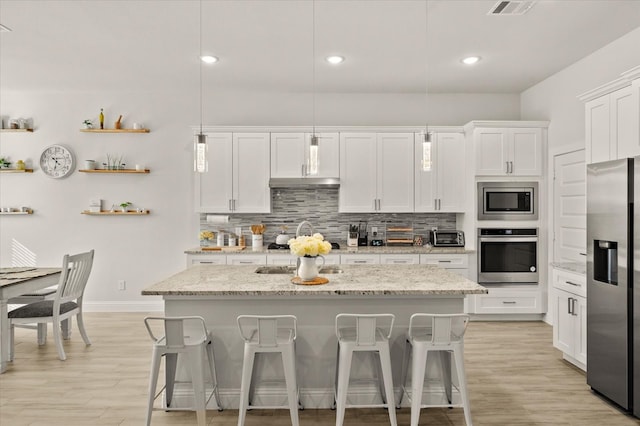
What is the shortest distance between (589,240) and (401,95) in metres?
3.35

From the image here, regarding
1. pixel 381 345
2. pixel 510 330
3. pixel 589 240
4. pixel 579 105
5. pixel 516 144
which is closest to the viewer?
pixel 381 345

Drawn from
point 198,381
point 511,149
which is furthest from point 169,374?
point 511,149

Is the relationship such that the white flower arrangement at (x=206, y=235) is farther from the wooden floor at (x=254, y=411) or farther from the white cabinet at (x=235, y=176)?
the wooden floor at (x=254, y=411)

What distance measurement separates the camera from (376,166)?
548 cm

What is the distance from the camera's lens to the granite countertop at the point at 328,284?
2664 millimetres

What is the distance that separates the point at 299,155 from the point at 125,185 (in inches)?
95.9

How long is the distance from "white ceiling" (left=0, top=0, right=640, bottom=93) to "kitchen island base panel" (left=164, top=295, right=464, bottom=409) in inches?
88.1

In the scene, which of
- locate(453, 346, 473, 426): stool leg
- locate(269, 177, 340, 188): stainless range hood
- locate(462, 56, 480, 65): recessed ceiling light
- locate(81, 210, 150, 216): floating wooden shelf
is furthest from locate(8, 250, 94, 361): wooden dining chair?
locate(462, 56, 480, 65): recessed ceiling light

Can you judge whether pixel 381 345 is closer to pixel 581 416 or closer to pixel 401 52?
pixel 581 416

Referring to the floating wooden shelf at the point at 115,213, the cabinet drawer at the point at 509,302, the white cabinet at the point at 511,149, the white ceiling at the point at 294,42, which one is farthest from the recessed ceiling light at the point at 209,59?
the cabinet drawer at the point at 509,302

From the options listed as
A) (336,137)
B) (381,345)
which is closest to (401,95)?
(336,137)

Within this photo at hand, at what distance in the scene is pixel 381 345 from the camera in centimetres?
257

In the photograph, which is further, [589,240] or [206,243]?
[206,243]

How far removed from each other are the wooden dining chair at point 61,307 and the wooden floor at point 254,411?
0.86ft
